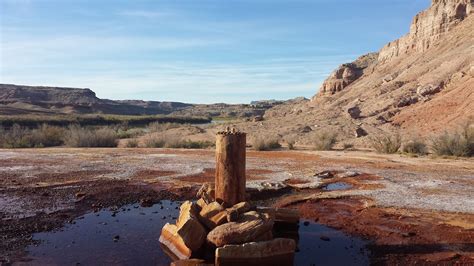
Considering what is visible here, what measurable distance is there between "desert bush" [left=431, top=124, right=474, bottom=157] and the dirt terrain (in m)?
1.38

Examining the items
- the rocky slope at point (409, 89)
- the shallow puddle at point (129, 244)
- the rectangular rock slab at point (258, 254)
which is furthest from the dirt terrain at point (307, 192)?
the rocky slope at point (409, 89)

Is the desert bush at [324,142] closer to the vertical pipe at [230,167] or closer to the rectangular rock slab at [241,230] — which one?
the vertical pipe at [230,167]

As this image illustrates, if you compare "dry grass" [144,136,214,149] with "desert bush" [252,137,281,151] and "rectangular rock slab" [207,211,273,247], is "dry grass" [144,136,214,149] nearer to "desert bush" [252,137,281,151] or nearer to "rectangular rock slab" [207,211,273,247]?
"desert bush" [252,137,281,151]

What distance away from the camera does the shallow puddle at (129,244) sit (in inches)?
285

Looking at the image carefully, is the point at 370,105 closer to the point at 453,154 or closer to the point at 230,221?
the point at 453,154

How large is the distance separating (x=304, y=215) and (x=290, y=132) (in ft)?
76.2

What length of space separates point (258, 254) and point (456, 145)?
1569 centimetres

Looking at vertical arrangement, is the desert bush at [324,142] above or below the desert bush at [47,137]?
above

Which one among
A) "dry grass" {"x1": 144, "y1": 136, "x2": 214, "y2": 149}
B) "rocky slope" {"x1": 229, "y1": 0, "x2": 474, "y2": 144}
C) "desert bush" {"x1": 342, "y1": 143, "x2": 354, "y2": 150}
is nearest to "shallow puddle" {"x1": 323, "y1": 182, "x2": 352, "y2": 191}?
"desert bush" {"x1": 342, "y1": 143, "x2": 354, "y2": 150}

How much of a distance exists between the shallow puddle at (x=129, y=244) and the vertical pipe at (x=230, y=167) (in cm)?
137

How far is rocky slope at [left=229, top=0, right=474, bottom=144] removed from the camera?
29.7 m

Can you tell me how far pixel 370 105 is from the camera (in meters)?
37.1

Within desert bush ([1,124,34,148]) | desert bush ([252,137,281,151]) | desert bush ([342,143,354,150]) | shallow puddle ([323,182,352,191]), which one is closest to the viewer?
shallow puddle ([323,182,352,191])

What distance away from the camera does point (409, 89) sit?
3641 centimetres
